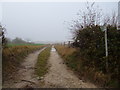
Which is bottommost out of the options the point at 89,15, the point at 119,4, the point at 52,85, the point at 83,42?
the point at 52,85

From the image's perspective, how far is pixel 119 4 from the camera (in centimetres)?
803

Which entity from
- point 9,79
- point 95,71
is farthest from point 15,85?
point 95,71

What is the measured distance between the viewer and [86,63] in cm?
509

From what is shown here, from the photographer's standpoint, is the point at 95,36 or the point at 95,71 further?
the point at 95,36

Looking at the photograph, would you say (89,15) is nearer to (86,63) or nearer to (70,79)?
(86,63)

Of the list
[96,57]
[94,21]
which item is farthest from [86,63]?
[94,21]

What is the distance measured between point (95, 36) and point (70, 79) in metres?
2.68

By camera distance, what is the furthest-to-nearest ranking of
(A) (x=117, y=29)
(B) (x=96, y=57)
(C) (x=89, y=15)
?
(C) (x=89, y=15) < (A) (x=117, y=29) < (B) (x=96, y=57)

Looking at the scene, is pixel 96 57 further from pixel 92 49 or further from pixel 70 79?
pixel 70 79

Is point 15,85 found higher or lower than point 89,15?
lower

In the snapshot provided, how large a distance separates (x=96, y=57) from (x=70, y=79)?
1.70 metres

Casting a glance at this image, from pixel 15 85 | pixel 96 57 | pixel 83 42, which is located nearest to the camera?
pixel 15 85

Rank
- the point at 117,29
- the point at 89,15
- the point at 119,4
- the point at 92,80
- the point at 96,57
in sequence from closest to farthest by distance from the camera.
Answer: the point at 92,80 → the point at 96,57 → the point at 117,29 → the point at 119,4 → the point at 89,15

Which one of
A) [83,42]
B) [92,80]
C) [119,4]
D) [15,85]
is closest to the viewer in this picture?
[15,85]
